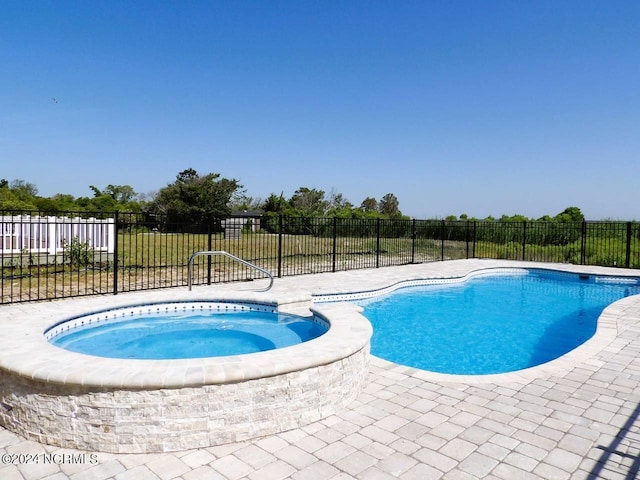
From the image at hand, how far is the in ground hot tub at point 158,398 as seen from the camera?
2770mm

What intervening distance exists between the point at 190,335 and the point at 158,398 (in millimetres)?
2736

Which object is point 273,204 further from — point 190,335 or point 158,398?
point 158,398

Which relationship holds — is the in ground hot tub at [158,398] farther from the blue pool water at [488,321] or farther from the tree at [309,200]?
the tree at [309,200]

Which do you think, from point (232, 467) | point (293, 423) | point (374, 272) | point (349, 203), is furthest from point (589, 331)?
point (349, 203)

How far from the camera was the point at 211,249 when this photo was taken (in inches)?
420

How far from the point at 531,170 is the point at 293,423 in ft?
72.9

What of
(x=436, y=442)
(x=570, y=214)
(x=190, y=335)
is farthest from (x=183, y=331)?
(x=570, y=214)

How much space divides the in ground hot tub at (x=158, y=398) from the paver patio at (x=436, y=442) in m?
0.08

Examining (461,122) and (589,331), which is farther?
(461,122)

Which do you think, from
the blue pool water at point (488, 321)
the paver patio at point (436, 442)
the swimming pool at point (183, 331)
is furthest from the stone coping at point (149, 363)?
the blue pool water at point (488, 321)

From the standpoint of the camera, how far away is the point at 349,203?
2067 inches

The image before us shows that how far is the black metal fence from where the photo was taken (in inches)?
338

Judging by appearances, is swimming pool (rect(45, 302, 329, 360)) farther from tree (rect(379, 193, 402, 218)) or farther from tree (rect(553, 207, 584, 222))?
tree (rect(379, 193, 402, 218))

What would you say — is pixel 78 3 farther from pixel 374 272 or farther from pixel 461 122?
pixel 461 122
